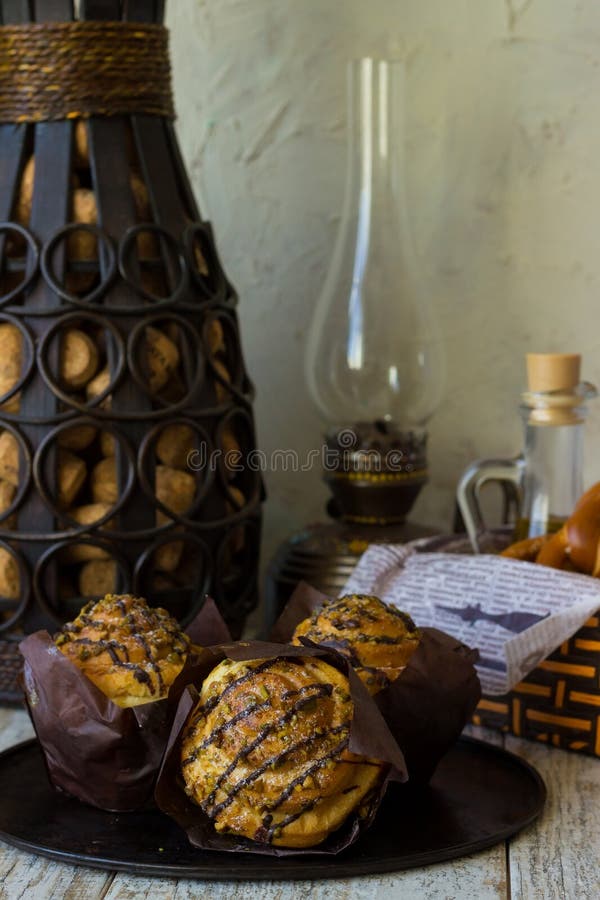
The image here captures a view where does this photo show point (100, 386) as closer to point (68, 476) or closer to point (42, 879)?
point (68, 476)

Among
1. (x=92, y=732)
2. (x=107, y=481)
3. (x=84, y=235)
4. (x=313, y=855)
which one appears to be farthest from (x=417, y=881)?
(x=84, y=235)

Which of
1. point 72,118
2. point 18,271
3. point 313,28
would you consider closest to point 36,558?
point 18,271

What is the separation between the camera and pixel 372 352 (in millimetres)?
1054

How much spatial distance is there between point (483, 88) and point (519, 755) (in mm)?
679

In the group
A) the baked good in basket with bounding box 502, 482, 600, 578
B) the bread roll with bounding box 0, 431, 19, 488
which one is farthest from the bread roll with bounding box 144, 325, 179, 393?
the baked good in basket with bounding box 502, 482, 600, 578

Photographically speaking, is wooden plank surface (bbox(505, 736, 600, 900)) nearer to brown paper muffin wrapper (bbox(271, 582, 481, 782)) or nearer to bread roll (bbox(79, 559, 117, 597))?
brown paper muffin wrapper (bbox(271, 582, 481, 782))

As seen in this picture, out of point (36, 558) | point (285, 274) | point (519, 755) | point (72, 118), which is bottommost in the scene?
point (519, 755)

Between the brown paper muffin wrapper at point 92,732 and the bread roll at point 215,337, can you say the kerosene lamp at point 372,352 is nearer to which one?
the bread roll at point 215,337

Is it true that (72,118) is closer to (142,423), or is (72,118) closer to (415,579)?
(142,423)

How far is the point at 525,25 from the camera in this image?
1.11 meters

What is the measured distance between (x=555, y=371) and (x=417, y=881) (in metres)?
0.42

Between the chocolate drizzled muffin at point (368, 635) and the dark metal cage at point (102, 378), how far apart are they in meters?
0.22

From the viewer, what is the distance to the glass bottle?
876 millimetres

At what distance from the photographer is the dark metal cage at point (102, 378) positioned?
2.81 feet
